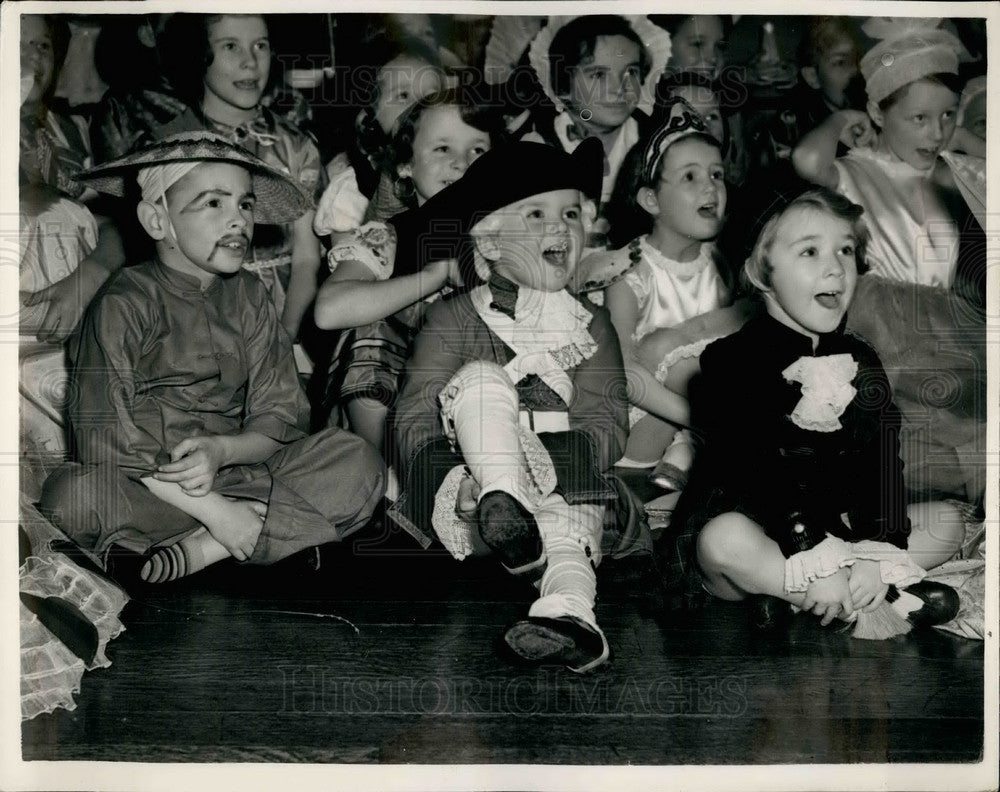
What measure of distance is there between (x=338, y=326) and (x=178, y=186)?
Result: 2.18 ft

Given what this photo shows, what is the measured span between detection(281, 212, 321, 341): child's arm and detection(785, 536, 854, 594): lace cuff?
5.68 ft

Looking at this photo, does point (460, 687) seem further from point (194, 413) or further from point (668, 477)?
point (194, 413)

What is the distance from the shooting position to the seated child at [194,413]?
383 centimetres

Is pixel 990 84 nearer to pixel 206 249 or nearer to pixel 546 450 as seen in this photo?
pixel 546 450

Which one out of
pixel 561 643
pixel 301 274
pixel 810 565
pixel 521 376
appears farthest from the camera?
pixel 301 274

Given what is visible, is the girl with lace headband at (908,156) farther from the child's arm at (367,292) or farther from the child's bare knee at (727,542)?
the child's arm at (367,292)

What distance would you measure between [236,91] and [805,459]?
215 cm

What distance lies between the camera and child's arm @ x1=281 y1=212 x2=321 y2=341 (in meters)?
3.98

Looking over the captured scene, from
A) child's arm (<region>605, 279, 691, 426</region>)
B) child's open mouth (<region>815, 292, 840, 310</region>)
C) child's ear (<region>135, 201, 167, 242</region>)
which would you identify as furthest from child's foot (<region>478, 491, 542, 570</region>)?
child's ear (<region>135, 201, 167, 242</region>)

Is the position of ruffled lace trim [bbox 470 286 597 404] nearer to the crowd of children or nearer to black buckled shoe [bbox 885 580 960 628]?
the crowd of children

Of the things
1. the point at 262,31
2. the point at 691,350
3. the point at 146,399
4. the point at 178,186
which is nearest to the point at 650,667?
the point at 691,350

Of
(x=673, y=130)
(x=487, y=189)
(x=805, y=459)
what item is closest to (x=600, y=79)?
(x=673, y=130)

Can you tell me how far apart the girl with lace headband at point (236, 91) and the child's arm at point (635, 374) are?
1.04m

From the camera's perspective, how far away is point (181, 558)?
3.86 metres
